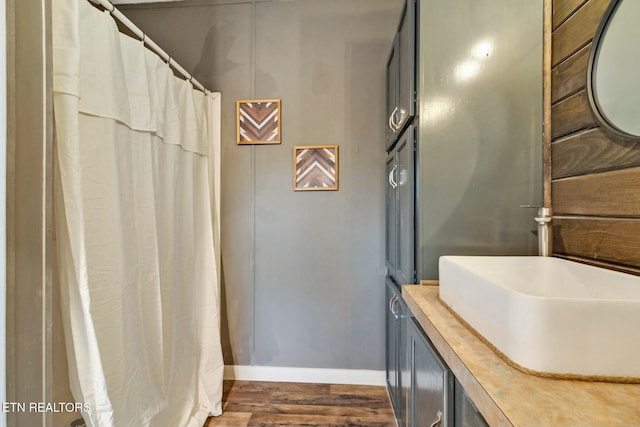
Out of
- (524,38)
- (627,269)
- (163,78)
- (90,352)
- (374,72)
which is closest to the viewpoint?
(627,269)

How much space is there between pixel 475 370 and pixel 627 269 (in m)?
0.60

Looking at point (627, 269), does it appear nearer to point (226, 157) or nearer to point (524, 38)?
point (524, 38)

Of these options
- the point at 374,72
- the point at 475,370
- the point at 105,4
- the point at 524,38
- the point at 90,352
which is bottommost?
the point at 90,352

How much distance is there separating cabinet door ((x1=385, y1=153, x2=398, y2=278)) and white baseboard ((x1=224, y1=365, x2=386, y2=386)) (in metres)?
0.74

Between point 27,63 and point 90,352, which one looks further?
point 90,352

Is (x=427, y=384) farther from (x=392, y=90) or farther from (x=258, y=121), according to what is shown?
(x=258, y=121)

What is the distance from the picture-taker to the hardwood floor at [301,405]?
143cm

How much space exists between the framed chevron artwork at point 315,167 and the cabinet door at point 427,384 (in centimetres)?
107

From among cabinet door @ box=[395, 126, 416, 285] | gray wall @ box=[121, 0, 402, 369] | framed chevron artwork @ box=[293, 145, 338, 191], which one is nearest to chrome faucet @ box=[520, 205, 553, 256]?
cabinet door @ box=[395, 126, 416, 285]

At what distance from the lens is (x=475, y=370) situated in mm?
450

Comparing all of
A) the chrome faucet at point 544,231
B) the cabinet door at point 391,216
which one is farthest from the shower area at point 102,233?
the chrome faucet at point 544,231

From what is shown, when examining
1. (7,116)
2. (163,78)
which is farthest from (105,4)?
(7,116)

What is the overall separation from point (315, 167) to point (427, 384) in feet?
4.34

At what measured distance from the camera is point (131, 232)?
1049 millimetres
